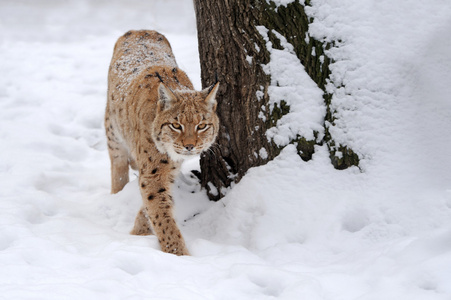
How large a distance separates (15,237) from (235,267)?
59.7 inches

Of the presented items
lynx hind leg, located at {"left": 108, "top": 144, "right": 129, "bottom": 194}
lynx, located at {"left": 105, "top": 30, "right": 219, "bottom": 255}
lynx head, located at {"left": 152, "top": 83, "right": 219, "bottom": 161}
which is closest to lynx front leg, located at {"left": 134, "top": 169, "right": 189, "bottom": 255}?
lynx, located at {"left": 105, "top": 30, "right": 219, "bottom": 255}

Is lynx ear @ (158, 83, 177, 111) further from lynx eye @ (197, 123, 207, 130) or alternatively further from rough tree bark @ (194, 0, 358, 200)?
rough tree bark @ (194, 0, 358, 200)

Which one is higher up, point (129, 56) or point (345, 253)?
point (129, 56)

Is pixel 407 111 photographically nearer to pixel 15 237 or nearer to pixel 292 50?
pixel 292 50

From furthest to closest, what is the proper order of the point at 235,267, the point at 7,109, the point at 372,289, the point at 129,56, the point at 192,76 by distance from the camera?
the point at 192,76
the point at 7,109
the point at 129,56
the point at 235,267
the point at 372,289

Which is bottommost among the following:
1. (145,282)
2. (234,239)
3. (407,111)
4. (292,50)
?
(234,239)

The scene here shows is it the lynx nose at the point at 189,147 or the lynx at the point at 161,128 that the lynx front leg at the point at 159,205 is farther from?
the lynx nose at the point at 189,147

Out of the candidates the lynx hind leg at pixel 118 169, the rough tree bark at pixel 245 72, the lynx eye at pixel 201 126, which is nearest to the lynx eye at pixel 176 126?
the lynx eye at pixel 201 126

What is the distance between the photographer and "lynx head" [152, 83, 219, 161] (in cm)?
380

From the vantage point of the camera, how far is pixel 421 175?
3400 millimetres

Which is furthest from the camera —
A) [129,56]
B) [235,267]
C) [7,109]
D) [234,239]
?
[7,109]

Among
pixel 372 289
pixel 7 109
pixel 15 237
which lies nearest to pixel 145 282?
pixel 15 237

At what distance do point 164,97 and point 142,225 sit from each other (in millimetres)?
1168

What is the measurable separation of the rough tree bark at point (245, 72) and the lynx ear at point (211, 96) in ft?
0.58
